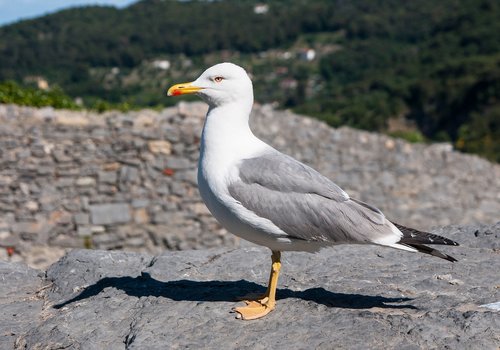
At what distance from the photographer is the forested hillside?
35.2m

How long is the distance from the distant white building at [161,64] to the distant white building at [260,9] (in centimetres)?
2066

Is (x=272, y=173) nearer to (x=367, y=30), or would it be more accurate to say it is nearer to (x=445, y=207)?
(x=445, y=207)

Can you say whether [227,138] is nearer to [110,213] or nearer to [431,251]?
[431,251]

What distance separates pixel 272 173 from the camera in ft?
12.8

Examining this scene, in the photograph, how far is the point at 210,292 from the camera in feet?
14.2

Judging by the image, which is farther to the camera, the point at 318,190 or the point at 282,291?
the point at 282,291

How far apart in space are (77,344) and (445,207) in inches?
402

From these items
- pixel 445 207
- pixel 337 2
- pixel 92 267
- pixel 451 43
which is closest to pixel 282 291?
pixel 92 267

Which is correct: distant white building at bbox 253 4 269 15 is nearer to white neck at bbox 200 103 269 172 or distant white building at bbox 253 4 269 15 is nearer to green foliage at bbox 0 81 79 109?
green foliage at bbox 0 81 79 109

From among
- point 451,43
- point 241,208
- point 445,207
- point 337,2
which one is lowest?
point 445,207

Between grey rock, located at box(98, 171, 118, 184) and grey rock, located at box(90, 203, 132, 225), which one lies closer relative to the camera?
grey rock, located at box(90, 203, 132, 225)

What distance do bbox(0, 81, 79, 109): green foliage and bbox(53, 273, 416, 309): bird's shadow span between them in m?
8.62

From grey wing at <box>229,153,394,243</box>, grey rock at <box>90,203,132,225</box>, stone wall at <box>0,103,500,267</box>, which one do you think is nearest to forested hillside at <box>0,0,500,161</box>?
stone wall at <box>0,103,500,267</box>

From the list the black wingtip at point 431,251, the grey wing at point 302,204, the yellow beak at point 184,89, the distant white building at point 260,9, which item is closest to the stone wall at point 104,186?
the yellow beak at point 184,89
